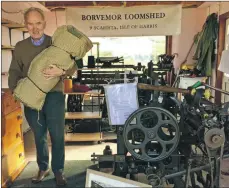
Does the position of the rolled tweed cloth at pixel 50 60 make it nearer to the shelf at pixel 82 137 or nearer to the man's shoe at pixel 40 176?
the man's shoe at pixel 40 176

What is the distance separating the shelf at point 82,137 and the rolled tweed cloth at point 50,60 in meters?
1.38

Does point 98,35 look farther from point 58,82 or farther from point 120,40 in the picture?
point 58,82

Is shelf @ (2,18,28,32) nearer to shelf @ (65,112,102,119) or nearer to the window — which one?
shelf @ (65,112,102,119)

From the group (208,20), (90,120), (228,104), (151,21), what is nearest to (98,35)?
(151,21)

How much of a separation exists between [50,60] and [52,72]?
85 mm

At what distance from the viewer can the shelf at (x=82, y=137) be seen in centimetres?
325

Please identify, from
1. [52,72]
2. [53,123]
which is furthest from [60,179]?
[52,72]

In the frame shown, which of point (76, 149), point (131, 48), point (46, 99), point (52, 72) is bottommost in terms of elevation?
point (76, 149)

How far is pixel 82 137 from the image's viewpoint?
3.32 m

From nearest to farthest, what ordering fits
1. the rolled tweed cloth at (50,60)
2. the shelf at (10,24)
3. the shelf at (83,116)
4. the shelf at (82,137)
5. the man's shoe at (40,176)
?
the rolled tweed cloth at (50,60) < the man's shoe at (40,176) < the shelf at (10,24) < the shelf at (82,137) < the shelf at (83,116)

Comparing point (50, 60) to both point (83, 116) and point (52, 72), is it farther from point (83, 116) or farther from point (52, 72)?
point (83, 116)

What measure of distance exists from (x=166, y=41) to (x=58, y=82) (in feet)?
11.2

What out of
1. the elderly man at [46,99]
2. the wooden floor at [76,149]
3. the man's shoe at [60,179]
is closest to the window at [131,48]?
the wooden floor at [76,149]

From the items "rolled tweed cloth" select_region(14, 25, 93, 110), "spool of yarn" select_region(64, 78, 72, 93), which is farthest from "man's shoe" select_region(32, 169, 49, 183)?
"spool of yarn" select_region(64, 78, 72, 93)
